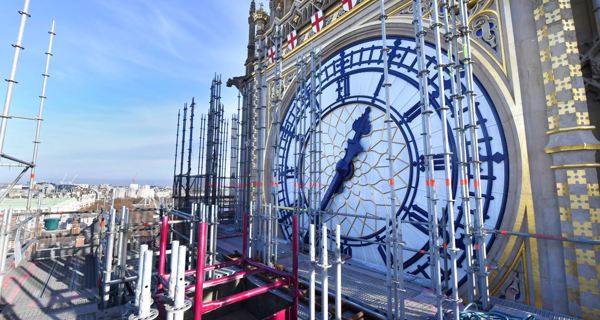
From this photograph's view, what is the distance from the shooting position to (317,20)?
29.2 ft

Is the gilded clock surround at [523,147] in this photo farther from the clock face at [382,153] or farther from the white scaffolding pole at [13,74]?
the white scaffolding pole at [13,74]

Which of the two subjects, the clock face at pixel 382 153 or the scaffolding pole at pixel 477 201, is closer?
the scaffolding pole at pixel 477 201

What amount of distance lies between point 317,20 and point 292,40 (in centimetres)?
147

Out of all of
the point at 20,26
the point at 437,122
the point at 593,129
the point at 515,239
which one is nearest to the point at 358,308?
the point at 515,239

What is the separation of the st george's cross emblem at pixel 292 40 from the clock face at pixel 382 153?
6.98ft

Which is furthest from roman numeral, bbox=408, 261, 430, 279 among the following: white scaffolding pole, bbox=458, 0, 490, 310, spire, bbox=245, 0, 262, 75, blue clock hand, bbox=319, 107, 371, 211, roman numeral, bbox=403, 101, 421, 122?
spire, bbox=245, 0, 262, 75

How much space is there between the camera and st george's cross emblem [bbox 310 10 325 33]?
8781 millimetres

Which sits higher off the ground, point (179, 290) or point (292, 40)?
point (292, 40)

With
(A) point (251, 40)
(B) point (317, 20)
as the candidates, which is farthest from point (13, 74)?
(A) point (251, 40)

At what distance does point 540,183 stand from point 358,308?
3.44m

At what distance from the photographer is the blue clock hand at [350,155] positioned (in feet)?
23.5

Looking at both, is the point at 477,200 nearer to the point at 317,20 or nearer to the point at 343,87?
the point at 343,87

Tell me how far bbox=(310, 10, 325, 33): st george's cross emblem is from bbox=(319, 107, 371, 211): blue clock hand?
11.9 ft

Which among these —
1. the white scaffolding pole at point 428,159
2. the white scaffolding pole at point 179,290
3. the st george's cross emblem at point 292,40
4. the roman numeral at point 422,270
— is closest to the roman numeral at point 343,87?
the st george's cross emblem at point 292,40
